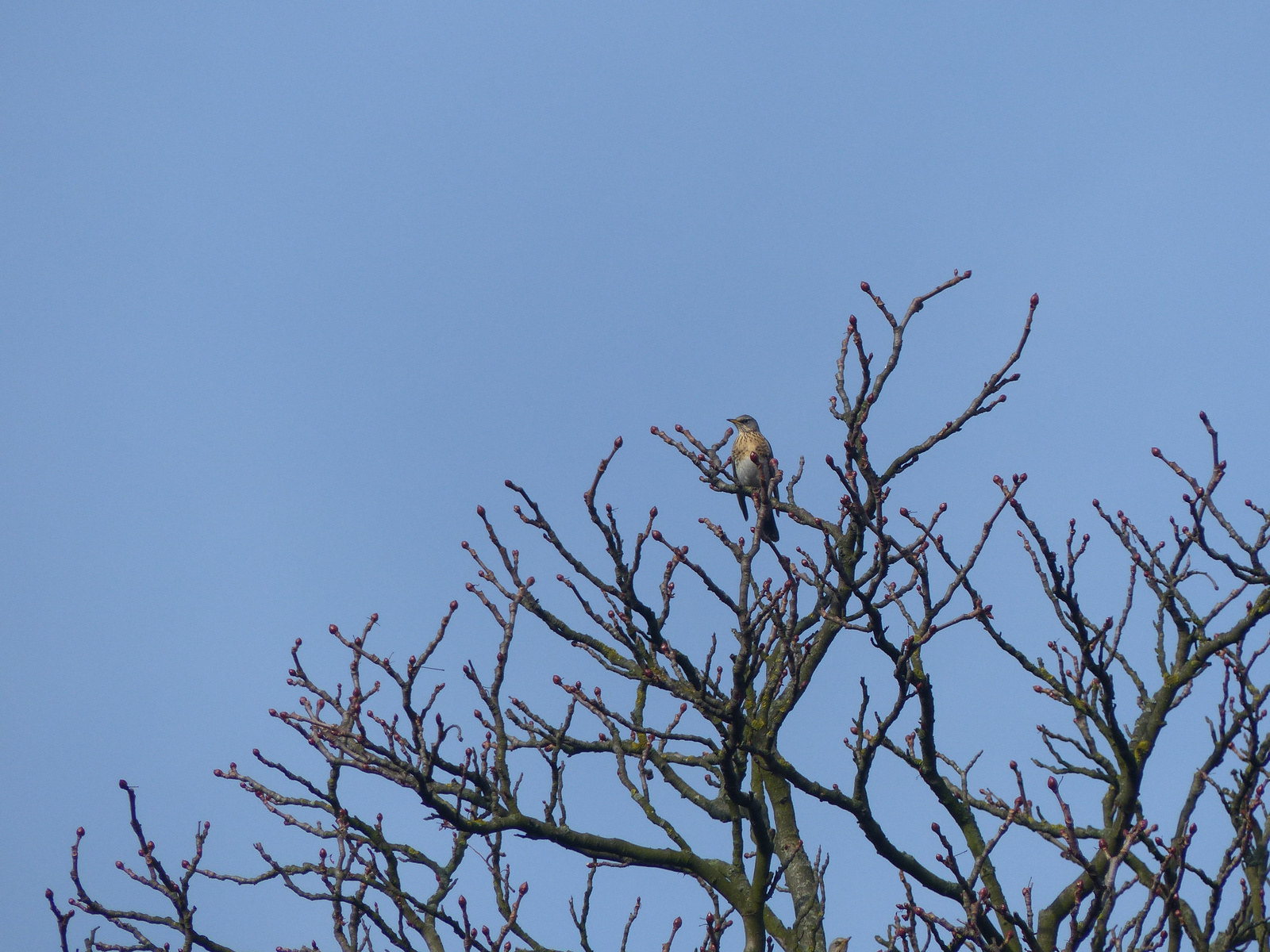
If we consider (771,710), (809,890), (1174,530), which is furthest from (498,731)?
(1174,530)

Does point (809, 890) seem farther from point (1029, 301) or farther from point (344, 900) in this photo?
point (1029, 301)

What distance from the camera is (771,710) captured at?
20.4ft

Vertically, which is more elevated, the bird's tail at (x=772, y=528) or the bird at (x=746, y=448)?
the bird at (x=746, y=448)

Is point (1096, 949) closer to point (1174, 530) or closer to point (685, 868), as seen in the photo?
point (685, 868)

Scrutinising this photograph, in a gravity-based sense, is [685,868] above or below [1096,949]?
above

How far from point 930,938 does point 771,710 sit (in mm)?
1910

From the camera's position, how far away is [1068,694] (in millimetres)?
5871

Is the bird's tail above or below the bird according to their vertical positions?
below

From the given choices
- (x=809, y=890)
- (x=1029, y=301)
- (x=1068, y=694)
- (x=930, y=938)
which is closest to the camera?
(x=930, y=938)

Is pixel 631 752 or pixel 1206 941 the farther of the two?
pixel 631 752

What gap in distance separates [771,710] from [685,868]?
1048 millimetres

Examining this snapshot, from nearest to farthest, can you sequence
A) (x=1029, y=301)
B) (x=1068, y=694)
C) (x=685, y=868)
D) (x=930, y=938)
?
(x=930, y=938) → (x=1029, y=301) → (x=1068, y=694) → (x=685, y=868)

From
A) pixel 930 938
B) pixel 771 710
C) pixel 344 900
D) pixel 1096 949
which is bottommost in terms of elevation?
pixel 1096 949

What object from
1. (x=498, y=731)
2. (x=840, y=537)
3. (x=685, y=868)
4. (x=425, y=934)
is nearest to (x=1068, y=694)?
(x=840, y=537)
